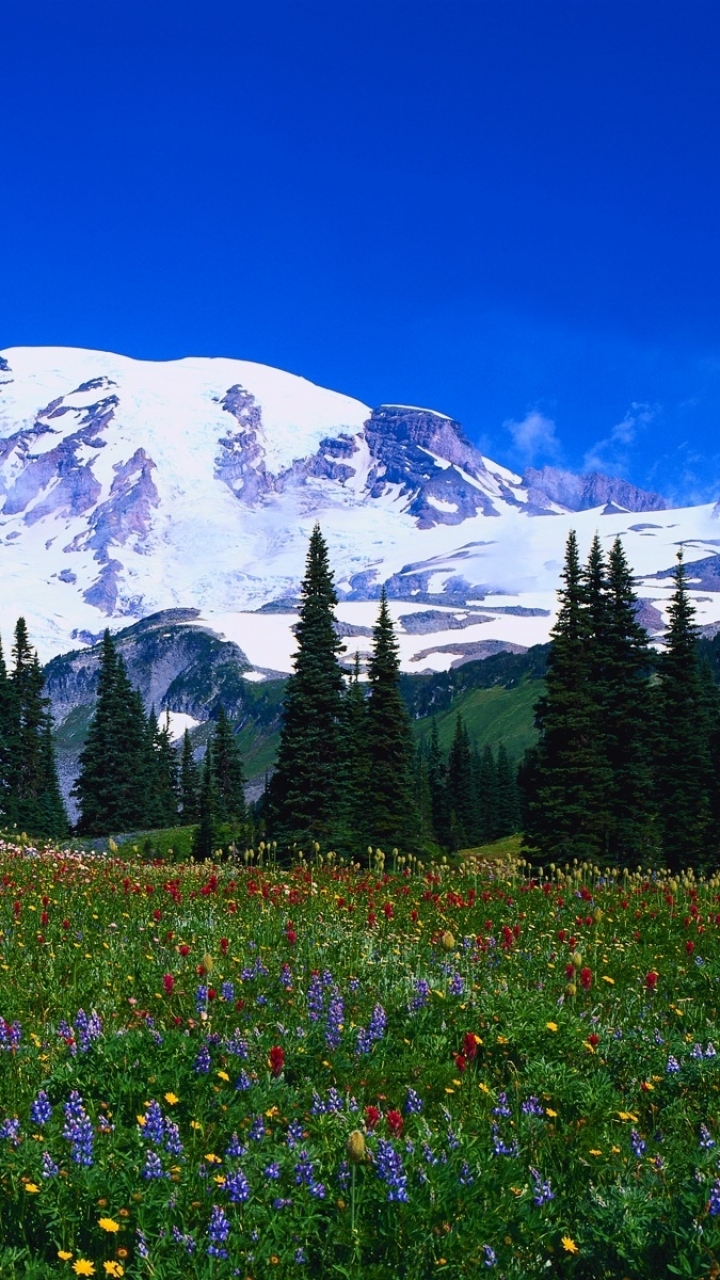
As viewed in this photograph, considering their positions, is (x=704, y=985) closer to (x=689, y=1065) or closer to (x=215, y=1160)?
(x=689, y=1065)

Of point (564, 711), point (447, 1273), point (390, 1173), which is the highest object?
point (564, 711)

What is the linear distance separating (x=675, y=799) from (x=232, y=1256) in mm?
50970

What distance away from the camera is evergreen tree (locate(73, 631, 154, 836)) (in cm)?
8419

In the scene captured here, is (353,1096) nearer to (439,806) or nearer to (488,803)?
(439,806)

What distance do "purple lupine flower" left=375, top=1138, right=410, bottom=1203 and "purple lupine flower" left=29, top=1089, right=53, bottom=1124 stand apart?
186 centimetres

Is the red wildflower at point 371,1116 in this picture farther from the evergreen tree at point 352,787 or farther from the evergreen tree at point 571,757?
the evergreen tree at point 352,787

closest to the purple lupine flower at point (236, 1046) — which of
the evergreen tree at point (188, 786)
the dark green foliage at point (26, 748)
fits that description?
the dark green foliage at point (26, 748)

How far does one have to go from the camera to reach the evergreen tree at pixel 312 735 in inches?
2181

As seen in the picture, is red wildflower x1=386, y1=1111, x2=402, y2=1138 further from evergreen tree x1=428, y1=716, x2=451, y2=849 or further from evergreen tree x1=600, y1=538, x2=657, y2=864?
evergreen tree x1=428, y1=716, x2=451, y2=849

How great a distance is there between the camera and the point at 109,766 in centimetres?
8475

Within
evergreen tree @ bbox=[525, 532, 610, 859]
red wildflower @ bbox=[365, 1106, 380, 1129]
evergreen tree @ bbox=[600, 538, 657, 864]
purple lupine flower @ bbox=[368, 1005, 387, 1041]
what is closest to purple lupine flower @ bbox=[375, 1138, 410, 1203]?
red wildflower @ bbox=[365, 1106, 380, 1129]

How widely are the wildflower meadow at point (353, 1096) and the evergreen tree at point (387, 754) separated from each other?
4817cm

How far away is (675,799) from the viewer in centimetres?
5241

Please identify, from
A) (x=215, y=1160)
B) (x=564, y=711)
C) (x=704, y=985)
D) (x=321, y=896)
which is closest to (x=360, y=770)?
(x=564, y=711)
